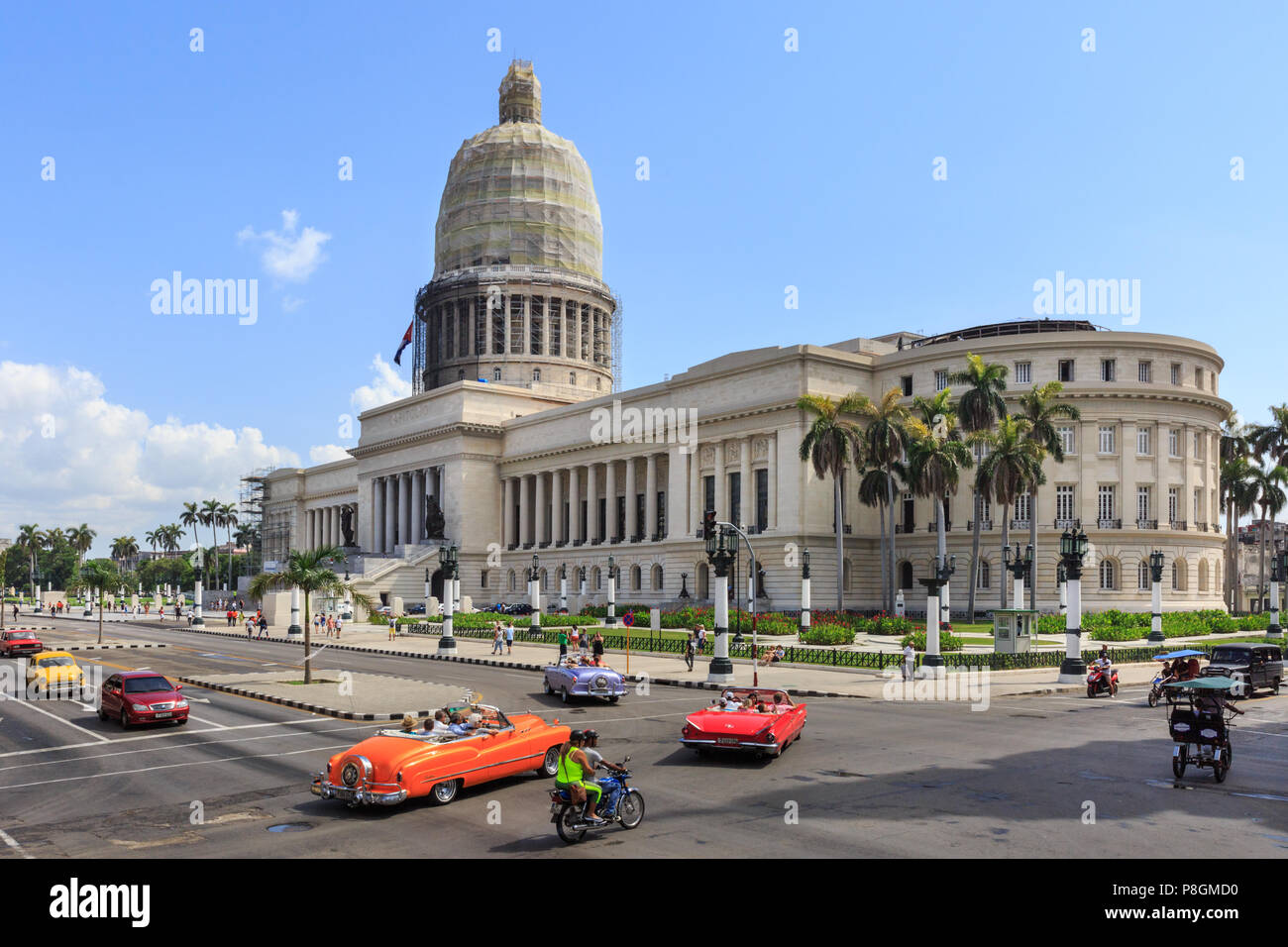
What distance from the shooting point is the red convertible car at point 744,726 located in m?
19.7

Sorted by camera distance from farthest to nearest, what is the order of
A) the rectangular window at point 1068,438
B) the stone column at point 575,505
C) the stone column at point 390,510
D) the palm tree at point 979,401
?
the stone column at point 390,510 → the stone column at point 575,505 → the rectangular window at point 1068,438 → the palm tree at point 979,401

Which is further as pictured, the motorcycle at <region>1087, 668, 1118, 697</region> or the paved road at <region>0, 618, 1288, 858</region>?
the motorcycle at <region>1087, 668, 1118, 697</region>

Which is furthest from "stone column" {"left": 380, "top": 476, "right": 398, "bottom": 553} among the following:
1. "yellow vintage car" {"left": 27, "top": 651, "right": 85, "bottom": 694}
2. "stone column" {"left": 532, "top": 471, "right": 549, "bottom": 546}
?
"yellow vintage car" {"left": 27, "top": 651, "right": 85, "bottom": 694}

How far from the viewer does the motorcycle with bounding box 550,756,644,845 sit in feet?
44.9

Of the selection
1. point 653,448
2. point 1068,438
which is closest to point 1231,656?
point 1068,438

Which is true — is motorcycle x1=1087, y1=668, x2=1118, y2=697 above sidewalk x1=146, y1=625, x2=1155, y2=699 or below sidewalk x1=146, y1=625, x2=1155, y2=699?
above

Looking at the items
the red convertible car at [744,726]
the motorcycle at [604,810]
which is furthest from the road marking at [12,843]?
the red convertible car at [744,726]

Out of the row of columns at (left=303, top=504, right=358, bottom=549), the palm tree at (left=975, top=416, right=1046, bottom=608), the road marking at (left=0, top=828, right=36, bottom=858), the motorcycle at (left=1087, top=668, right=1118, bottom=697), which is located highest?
the palm tree at (left=975, top=416, right=1046, bottom=608)

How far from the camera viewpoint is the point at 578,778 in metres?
13.8

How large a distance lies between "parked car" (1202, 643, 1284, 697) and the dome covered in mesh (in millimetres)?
97014

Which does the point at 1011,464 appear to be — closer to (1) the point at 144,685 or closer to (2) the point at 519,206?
(1) the point at 144,685

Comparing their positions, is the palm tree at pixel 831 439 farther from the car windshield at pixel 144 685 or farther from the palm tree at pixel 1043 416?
the car windshield at pixel 144 685

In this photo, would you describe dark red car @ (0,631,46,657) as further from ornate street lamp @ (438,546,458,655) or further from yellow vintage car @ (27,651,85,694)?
ornate street lamp @ (438,546,458,655)

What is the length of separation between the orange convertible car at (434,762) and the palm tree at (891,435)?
163ft
